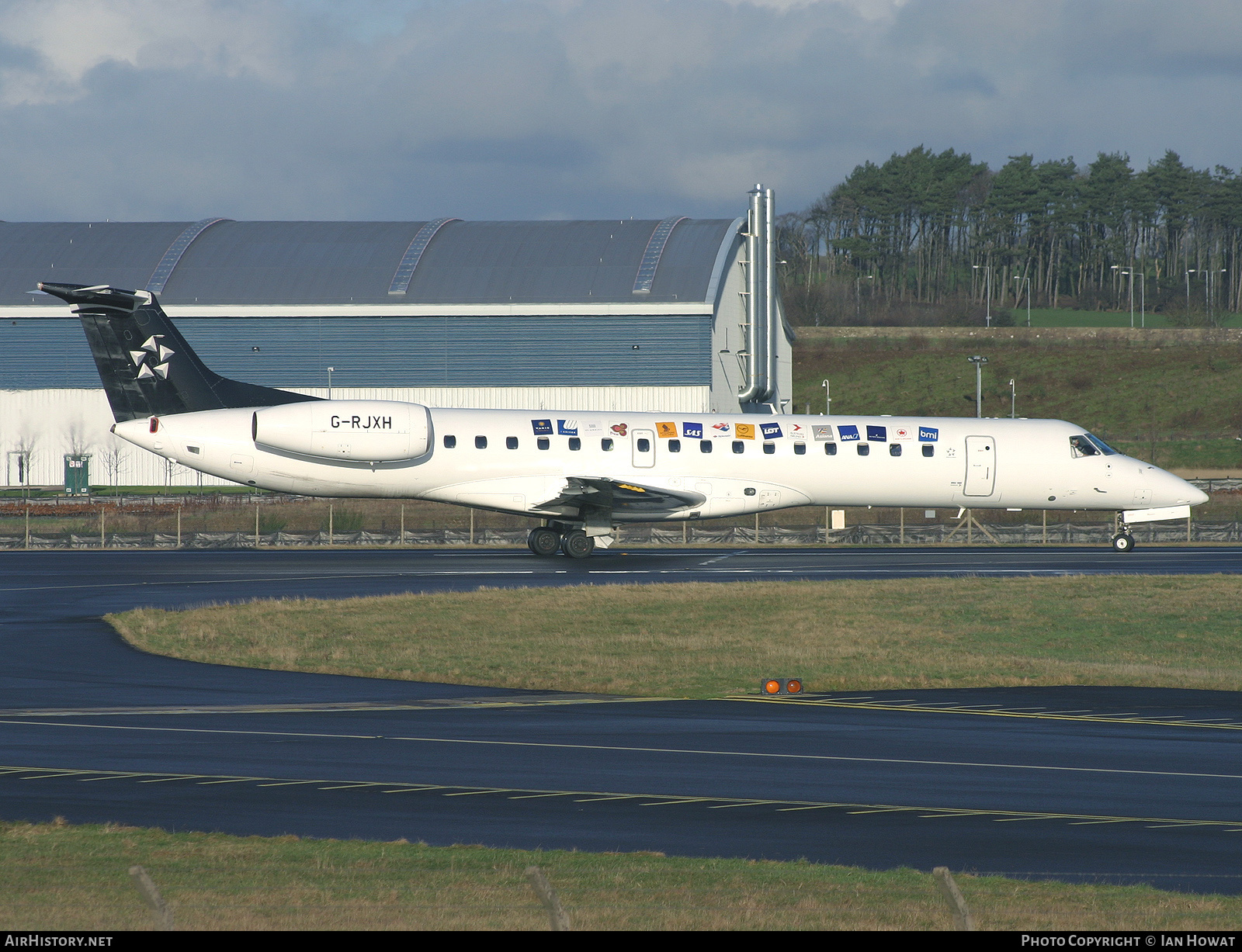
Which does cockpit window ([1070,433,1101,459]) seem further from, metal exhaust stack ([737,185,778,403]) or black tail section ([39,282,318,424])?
metal exhaust stack ([737,185,778,403])

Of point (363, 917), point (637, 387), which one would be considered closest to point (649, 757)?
point (363, 917)

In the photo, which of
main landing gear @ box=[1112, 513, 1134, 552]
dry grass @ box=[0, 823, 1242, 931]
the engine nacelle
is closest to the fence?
main landing gear @ box=[1112, 513, 1134, 552]

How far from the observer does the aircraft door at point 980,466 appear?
3412cm

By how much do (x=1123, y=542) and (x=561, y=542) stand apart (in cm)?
1525

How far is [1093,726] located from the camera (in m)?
14.4

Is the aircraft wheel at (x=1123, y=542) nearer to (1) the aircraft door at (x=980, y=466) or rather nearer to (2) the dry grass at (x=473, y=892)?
(1) the aircraft door at (x=980, y=466)

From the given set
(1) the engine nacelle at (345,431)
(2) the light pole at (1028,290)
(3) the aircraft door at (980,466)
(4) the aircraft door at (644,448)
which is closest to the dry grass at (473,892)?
(1) the engine nacelle at (345,431)

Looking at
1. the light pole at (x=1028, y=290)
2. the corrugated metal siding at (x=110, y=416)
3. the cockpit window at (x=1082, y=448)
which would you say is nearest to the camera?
the cockpit window at (x=1082, y=448)

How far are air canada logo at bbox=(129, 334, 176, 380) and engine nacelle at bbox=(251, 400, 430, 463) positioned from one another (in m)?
2.53

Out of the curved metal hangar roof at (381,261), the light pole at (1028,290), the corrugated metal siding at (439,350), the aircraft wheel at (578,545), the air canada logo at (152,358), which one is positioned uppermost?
the light pole at (1028,290)

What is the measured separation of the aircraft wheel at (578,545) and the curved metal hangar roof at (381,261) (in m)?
29.4

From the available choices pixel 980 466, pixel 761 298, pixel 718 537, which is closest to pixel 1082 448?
pixel 980 466

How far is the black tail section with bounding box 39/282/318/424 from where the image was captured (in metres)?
31.2

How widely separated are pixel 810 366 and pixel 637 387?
52265 mm
